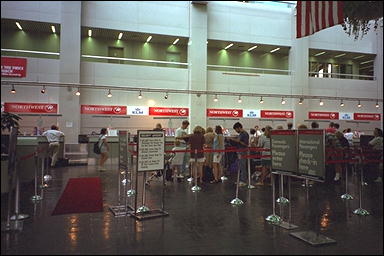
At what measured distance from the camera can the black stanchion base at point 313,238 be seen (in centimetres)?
385

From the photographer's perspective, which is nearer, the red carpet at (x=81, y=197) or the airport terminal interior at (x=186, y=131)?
the airport terminal interior at (x=186, y=131)

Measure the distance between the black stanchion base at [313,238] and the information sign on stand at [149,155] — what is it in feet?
6.66

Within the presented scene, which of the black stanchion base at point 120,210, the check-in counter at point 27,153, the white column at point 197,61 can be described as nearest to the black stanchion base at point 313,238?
the black stanchion base at point 120,210

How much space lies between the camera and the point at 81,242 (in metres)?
3.79

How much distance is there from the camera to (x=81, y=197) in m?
6.60

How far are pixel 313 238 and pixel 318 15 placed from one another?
2723 mm

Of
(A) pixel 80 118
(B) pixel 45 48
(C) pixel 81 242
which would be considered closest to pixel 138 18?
(B) pixel 45 48

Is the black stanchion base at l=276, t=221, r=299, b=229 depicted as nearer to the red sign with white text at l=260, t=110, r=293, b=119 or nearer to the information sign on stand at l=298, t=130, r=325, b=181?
the information sign on stand at l=298, t=130, r=325, b=181

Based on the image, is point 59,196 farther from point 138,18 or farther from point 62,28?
point 138,18

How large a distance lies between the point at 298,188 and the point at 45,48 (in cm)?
1203

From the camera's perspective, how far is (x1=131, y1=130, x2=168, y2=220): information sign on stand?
5012mm

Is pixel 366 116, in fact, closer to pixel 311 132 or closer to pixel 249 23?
pixel 249 23

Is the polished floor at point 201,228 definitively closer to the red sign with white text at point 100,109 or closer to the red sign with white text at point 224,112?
the red sign with white text at point 100,109

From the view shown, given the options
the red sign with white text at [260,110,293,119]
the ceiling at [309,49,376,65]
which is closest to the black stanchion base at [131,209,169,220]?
the red sign with white text at [260,110,293,119]
